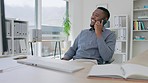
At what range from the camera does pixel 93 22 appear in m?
1.94

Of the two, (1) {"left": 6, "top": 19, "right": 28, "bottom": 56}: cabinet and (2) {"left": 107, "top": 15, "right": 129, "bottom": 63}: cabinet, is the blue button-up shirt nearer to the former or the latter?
(1) {"left": 6, "top": 19, "right": 28, "bottom": 56}: cabinet

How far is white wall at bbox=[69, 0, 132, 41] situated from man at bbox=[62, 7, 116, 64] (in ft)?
8.76

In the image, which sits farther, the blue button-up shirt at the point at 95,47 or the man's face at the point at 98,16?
the man's face at the point at 98,16

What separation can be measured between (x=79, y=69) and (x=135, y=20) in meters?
3.43

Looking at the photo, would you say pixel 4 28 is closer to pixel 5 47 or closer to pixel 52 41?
pixel 5 47

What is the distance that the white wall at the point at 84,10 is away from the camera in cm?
448

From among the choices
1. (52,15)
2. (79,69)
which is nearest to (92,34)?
(79,69)

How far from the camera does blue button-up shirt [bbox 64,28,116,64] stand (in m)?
1.69

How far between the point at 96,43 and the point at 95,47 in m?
0.05

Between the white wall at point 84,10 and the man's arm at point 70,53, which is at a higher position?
the white wall at point 84,10

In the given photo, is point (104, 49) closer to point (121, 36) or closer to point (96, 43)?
point (96, 43)

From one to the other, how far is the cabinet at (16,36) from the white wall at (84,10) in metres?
1.97

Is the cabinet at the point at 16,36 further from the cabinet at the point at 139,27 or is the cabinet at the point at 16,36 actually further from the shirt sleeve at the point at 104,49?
the cabinet at the point at 139,27

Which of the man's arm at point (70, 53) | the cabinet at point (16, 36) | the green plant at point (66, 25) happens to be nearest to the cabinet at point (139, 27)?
the green plant at point (66, 25)
